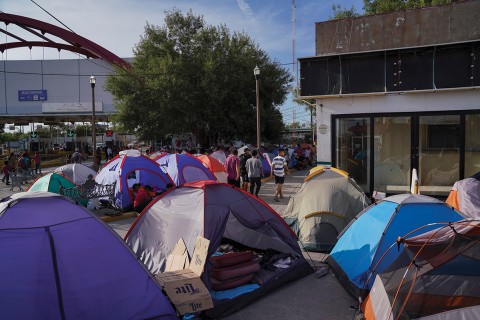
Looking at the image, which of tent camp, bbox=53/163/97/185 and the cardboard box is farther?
tent camp, bbox=53/163/97/185

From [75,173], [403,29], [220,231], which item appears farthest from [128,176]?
[403,29]

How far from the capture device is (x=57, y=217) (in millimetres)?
4324

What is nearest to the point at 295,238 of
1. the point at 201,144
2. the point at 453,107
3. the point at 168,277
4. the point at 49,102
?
the point at 168,277

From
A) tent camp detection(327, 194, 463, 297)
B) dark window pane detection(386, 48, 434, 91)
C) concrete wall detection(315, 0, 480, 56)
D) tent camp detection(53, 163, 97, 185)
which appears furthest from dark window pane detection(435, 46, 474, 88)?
tent camp detection(53, 163, 97, 185)

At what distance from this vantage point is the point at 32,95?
141 feet

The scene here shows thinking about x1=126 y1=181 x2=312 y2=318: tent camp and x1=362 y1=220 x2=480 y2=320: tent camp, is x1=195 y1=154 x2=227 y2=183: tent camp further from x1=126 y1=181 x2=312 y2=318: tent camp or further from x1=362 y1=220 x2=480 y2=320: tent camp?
x1=362 y1=220 x2=480 y2=320: tent camp

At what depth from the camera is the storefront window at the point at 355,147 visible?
36.7 ft

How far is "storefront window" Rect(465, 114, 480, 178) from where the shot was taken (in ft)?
33.8

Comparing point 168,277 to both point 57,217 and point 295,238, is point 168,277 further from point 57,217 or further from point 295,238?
point 295,238

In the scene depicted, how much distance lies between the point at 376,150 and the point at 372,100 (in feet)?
4.76

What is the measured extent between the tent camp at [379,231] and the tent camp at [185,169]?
8034mm

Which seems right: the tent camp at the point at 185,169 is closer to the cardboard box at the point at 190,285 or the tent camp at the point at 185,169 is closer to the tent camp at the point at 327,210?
the tent camp at the point at 327,210

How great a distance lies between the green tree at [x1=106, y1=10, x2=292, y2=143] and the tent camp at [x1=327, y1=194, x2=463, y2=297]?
18779mm

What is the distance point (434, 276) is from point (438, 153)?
7.72 metres
